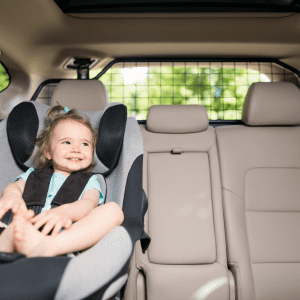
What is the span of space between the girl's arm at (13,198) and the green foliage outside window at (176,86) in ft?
3.75

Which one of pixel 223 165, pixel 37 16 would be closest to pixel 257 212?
pixel 223 165

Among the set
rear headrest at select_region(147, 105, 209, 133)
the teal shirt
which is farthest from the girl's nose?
rear headrest at select_region(147, 105, 209, 133)

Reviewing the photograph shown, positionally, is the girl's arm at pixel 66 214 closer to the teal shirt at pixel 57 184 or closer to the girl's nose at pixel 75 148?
the teal shirt at pixel 57 184

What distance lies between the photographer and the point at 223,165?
61.4 inches

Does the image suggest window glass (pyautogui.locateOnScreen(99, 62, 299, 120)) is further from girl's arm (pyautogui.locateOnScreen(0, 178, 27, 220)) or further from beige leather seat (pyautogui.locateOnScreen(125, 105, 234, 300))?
girl's arm (pyautogui.locateOnScreen(0, 178, 27, 220))

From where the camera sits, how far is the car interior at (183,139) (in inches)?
49.3

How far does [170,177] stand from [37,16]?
46.3 inches

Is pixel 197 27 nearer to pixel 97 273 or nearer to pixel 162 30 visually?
pixel 162 30

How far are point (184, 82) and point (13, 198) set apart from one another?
1.87 m

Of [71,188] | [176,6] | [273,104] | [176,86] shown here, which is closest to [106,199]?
[71,188]

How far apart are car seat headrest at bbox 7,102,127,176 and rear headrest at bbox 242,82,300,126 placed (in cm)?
78

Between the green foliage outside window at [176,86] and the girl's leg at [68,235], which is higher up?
the green foliage outside window at [176,86]

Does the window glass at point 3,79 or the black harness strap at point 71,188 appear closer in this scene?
the black harness strap at point 71,188

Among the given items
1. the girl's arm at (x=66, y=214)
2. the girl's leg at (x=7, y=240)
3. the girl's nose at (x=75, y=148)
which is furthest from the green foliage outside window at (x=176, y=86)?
the girl's leg at (x=7, y=240)
